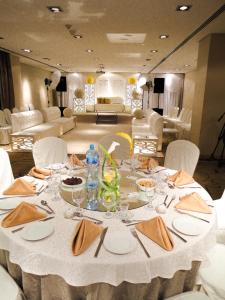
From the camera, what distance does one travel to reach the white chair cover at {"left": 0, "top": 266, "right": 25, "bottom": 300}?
3.81 feet

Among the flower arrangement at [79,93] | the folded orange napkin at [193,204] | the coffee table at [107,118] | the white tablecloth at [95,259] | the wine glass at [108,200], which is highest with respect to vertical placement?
the flower arrangement at [79,93]

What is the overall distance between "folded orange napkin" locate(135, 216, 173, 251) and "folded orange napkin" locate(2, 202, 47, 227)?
0.62 meters

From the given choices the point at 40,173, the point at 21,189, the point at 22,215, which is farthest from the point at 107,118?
the point at 22,215

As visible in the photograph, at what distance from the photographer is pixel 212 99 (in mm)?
4629

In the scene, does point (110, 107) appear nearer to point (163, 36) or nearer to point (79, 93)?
point (79, 93)

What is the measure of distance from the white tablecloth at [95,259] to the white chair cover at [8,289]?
0.54 feet

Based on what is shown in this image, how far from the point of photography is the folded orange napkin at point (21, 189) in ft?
5.57

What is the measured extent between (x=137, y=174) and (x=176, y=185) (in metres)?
0.40

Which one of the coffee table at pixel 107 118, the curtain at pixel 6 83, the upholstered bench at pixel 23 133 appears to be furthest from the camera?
the coffee table at pixel 107 118

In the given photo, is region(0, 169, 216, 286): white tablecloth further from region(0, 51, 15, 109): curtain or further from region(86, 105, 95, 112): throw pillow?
region(86, 105, 95, 112): throw pillow

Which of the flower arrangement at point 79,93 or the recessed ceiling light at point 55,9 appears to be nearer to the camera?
the recessed ceiling light at point 55,9

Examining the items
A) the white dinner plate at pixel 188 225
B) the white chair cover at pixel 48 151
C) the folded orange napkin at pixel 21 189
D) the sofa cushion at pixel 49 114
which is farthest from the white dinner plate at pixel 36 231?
the sofa cushion at pixel 49 114

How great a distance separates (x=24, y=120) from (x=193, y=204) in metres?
5.61

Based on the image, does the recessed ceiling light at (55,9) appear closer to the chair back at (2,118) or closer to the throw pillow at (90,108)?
the chair back at (2,118)
